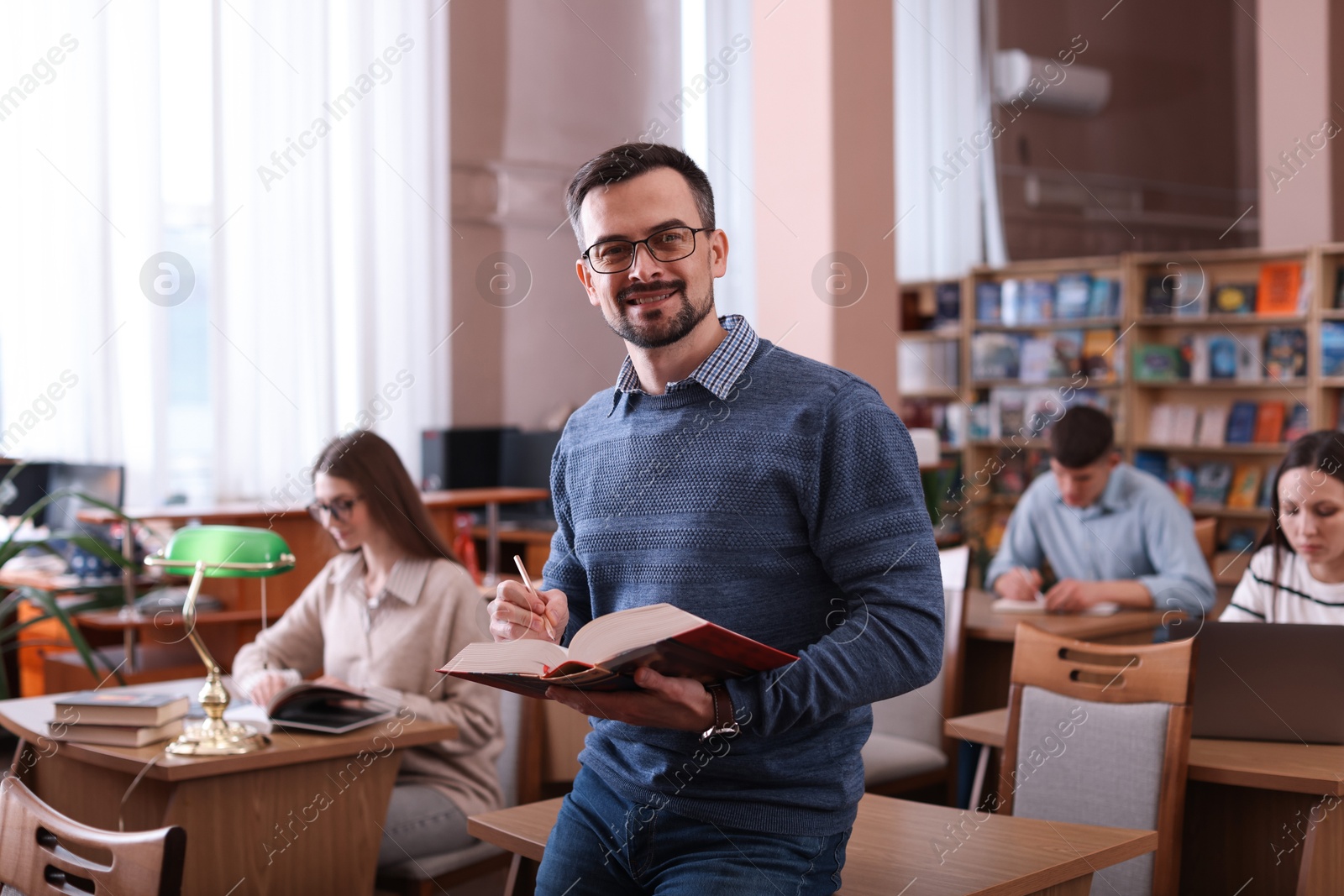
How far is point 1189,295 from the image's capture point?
7031 millimetres

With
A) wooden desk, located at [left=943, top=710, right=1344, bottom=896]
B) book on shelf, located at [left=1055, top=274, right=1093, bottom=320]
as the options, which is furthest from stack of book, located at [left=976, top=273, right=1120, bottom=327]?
wooden desk, located at [left=943, top=710, right=1344, bottom=896]

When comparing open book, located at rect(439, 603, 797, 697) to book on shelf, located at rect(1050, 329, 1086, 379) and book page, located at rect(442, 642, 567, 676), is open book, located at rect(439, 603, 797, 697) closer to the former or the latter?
book page, located at rect(442, 642, 567, 676)

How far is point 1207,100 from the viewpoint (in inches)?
360

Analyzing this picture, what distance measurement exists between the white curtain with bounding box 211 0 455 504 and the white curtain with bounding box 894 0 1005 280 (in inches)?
128

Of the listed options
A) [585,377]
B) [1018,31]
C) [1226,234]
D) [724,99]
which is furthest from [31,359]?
[1226,234]

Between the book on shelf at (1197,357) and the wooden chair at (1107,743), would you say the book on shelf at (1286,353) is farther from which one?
the wooden chair at (1107,743)

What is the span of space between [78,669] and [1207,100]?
8.46m

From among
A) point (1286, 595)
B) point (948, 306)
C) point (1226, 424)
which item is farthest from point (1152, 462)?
point (1286, 595)

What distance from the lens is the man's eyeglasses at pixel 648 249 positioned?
1591mm

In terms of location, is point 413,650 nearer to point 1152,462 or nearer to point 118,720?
point 118,720

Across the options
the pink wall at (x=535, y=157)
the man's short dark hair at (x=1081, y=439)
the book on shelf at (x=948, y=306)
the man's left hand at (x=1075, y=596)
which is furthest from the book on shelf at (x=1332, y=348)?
the pink wall at (x=535, y=157)

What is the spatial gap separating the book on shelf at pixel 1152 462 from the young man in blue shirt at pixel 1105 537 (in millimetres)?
3458

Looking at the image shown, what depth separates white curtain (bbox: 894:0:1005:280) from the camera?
27.7 feet

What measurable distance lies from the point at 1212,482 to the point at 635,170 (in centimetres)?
635
